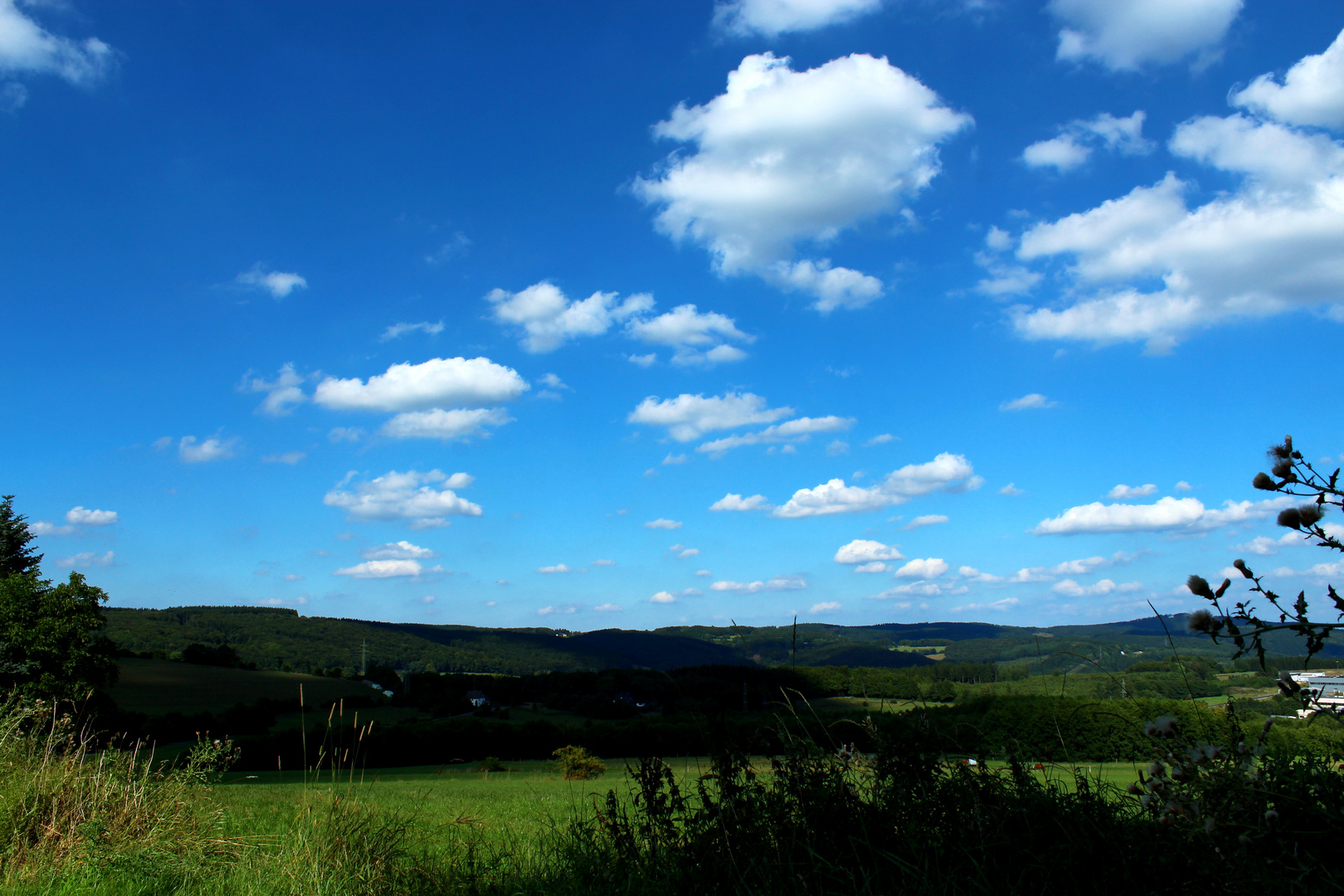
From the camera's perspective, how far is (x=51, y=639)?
35.0 metres

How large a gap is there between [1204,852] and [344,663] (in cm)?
11281

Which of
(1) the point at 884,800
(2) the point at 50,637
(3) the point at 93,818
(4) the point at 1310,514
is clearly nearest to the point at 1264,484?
(4) the point at 1310,514

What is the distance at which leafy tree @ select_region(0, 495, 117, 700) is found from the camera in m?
34.6

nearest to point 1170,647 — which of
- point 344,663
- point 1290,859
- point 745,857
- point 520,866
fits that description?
point 1290,859

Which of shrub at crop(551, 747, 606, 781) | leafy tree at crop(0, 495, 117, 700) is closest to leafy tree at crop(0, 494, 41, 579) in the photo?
leafy tree at crop(0, 495, 117, 700)

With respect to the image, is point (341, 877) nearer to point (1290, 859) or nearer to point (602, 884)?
point (602, 884)

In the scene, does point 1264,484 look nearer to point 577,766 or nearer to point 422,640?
point 577,766

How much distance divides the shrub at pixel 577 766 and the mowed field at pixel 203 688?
31.1m

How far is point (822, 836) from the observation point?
356 centimetres

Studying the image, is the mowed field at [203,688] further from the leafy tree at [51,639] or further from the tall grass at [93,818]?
the tall grass at [93,818]

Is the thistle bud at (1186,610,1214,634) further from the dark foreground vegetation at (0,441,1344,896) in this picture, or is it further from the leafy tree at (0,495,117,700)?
the leafy tree at (0,495,117,700)

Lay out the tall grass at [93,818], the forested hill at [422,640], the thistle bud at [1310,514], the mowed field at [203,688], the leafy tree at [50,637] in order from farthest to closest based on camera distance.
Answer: the forested hill at [422,640] < the mowed field at [203,688] < the leafy tree at [50,637] < the tall grass at [93,818] < the thistle bud at [1310,514]

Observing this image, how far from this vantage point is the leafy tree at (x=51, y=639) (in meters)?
34.6

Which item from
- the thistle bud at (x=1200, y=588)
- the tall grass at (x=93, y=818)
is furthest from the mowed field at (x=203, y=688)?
the thistle bud at (x=1200, y=588)
